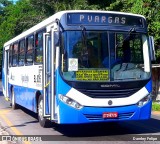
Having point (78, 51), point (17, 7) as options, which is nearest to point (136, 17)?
point (78, 51)

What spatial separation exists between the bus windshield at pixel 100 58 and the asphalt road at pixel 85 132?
1445 mm

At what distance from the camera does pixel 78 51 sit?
30.4 ft

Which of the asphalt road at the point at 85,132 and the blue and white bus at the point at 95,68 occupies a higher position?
the blue and white bus at the point at 95,68

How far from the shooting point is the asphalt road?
9.30 m

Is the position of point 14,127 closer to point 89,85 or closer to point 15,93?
point 89,85

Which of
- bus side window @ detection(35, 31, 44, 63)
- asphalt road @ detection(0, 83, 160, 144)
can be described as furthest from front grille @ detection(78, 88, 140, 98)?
bus side window @ detection(35, 31, 44, 63)

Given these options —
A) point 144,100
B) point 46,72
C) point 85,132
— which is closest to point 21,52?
point 46,72

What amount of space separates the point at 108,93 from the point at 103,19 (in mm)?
1867

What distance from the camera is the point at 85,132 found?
34.6ft

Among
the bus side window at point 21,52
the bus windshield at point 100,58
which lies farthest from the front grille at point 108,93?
the bus side window at point 21,52

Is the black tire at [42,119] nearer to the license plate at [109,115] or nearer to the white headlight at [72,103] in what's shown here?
the white headlight at [72,103]

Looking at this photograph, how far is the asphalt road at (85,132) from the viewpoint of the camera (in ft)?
30.5

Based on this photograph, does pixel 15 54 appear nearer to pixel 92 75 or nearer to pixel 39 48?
pixel 39 48

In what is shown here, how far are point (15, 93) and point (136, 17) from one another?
7.73 metres
